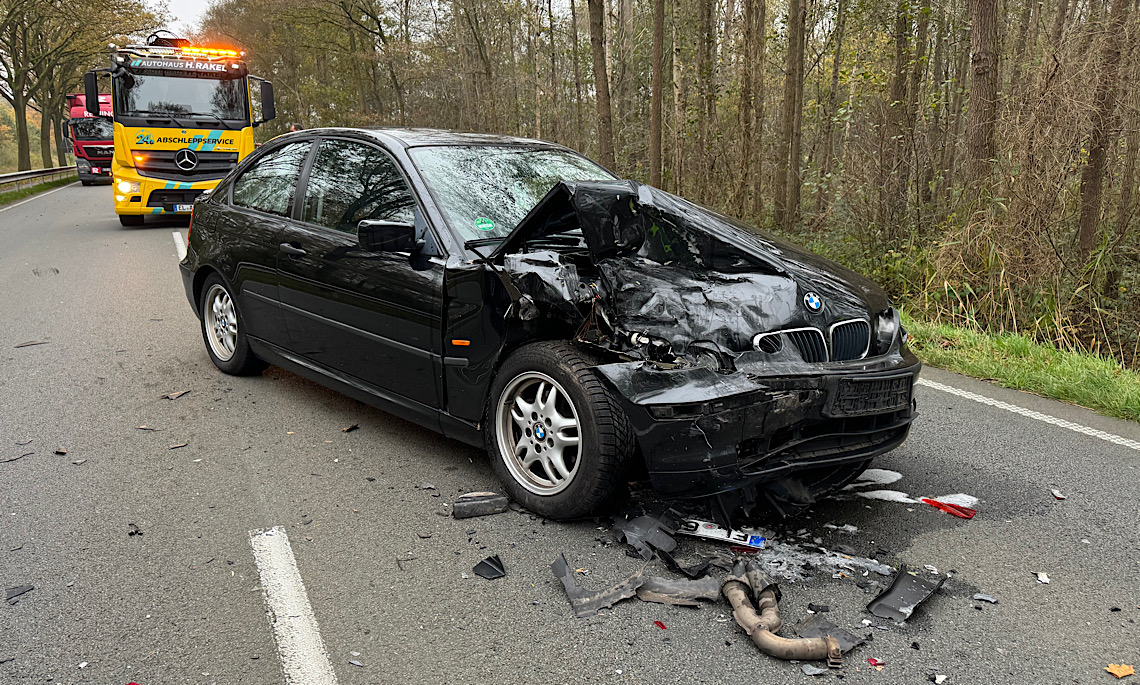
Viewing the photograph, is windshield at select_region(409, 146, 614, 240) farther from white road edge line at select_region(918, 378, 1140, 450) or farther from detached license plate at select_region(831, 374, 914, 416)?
white road edge line at select_region(918, 378, 1140, 450)

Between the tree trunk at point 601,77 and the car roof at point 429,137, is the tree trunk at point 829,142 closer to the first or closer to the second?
the tree trunk at point 601,77

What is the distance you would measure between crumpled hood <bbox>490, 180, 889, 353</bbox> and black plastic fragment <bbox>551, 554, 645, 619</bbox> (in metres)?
0.96

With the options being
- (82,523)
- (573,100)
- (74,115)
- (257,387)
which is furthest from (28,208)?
(82,523)

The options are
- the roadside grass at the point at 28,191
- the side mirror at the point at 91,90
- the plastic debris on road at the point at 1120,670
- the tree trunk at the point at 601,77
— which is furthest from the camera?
the roadside grass at the point at 28,191

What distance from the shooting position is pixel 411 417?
4.21 metres

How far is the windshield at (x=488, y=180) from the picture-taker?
4.09 metres

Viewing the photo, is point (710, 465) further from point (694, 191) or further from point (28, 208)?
point (28, 208)

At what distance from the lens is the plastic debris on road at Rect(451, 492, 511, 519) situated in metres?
3.58

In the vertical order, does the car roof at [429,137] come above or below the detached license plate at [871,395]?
above

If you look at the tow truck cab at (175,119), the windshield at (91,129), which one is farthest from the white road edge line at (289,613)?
the windshield at (91,129)

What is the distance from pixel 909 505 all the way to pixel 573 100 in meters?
27.6

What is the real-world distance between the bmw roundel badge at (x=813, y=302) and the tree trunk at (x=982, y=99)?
5902 millimetres

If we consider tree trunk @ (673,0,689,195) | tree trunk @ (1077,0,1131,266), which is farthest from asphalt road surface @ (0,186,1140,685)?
tree trunk @ (673,0,689,195)

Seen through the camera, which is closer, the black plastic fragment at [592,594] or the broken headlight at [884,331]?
the black plastic fragment at [592,594]
